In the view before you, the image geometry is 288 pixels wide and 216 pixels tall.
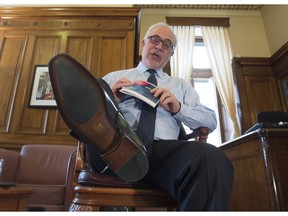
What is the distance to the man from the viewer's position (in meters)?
0.53

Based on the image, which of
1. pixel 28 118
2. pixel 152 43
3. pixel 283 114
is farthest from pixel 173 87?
pixel 28 118

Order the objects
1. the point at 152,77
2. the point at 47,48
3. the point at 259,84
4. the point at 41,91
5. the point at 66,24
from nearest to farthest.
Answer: the point at 152,77
the point at 41,91
the point at 47,48
the point at 66,24
the point at 259,84

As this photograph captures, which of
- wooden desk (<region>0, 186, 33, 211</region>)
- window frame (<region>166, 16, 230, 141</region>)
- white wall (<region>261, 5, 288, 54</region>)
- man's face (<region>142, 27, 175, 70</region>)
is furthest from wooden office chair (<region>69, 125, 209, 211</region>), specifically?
white wall (<region>261, 5, 288, 54</region>)

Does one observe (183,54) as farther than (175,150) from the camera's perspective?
Yes

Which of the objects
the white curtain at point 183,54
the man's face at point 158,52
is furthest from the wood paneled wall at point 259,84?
the man's face at point 158,52

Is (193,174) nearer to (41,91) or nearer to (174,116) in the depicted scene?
(174,116)

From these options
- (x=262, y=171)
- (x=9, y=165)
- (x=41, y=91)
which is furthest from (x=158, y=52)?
(x=41, y=91)

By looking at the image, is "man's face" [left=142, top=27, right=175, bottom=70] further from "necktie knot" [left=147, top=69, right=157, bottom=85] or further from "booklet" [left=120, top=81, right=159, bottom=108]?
"booklet" [left=120, top=81, right=159, bottom=108]

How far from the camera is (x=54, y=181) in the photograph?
1.68 m

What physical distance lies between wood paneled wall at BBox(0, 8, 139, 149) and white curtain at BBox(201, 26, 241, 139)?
123 cm

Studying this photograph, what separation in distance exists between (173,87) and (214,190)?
65cm

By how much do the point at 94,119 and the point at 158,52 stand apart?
2.34 feet

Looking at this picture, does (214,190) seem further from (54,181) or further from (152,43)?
(54,181)

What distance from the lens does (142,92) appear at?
A: 2.65ft
